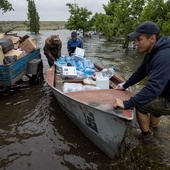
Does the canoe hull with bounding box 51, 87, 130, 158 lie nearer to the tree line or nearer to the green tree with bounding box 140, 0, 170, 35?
the tree line

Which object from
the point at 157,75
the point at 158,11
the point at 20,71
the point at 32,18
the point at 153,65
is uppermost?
the point at 158,11

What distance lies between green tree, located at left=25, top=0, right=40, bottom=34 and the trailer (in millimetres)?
54829

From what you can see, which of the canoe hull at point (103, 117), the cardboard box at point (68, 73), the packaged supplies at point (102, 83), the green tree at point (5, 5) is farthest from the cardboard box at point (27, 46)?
the green tree at point (5, 5)

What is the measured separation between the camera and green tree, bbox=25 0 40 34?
60.5m

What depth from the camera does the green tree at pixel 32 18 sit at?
198 ft

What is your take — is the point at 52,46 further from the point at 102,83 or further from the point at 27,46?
the point at 102,83

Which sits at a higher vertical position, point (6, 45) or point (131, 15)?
point (131, 15)

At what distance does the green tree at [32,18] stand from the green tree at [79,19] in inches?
813

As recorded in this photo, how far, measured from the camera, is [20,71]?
22.2ft

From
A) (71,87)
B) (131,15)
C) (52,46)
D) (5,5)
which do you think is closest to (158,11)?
(131,15)

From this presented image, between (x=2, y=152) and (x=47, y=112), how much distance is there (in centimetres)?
204

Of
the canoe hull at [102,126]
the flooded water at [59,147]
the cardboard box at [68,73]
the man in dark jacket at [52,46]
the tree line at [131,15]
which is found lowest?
the flooded water at [59,147]

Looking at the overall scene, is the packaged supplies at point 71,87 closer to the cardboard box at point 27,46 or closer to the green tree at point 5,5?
the cardboard box at point 27,46

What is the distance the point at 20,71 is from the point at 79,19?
3717 cm
